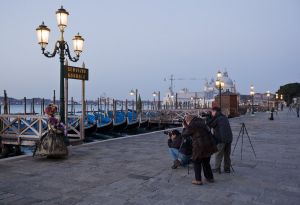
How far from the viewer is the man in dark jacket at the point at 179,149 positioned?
674 centimetres

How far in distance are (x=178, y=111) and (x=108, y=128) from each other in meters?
9.35

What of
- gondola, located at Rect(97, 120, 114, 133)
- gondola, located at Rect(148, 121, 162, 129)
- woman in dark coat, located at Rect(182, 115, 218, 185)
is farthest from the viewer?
gondola, located at Rect(148, 121, 162, 129)

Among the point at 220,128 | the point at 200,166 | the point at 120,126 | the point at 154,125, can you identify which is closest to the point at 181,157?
the point at 220,128

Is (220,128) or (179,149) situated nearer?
(220,128)

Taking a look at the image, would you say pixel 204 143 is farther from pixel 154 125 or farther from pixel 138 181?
pixel 154 125

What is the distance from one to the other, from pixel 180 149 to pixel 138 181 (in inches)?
54.6

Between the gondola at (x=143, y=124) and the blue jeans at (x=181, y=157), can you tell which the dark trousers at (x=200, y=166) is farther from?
the gondola at (x=143, y=124)

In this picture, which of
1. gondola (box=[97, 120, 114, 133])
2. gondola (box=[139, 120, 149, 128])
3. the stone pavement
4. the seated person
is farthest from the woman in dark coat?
gondola (box=[139, 120, 149, 128])

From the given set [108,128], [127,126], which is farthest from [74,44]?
[127,126]

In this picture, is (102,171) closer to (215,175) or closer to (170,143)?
(170,143)

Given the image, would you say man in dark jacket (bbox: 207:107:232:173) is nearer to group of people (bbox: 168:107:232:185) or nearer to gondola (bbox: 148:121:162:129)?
group of people (bbox: 168:107:232:185)

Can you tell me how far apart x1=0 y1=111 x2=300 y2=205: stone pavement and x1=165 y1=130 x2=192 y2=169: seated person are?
9.7 inches

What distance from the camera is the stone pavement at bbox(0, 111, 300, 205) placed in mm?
4805

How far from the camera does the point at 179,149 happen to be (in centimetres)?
681
